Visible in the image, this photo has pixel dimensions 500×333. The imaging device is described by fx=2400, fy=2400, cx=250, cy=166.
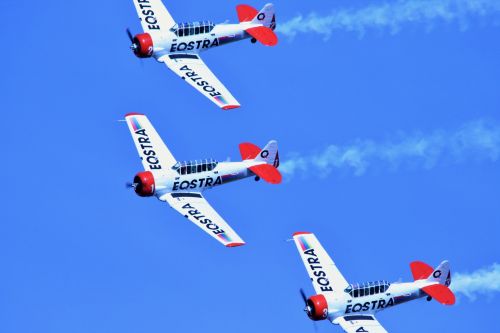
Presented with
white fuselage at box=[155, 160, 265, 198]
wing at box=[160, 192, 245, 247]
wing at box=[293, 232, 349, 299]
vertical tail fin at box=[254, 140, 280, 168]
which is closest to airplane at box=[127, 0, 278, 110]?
vertical tail fin at box=[254, 140, 280, 168]

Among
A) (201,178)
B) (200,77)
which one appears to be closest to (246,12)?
(200,77)

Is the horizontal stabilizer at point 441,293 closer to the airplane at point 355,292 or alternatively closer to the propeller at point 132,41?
the airplane at point 355,292

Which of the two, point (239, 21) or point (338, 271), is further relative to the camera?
point (239, 21)

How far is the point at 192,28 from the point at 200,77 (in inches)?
138

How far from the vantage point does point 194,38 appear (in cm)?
15000

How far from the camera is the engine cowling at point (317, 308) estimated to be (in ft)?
449

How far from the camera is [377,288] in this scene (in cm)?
13912

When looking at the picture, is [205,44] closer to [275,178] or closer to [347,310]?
[275,178]

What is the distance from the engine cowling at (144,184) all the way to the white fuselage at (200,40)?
951 centimetres

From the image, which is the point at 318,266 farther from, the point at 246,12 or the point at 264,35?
the point at 246,12

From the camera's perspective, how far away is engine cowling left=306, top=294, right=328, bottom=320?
449 feet

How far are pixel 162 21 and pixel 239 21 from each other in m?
4.88

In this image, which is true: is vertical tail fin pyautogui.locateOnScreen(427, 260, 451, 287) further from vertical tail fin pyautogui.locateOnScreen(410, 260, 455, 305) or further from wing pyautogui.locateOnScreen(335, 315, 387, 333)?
wing pyautogui.locateOnScreen(335, 315, 387, 333)

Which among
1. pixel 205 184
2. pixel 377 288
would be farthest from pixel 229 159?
pixel 377 288
